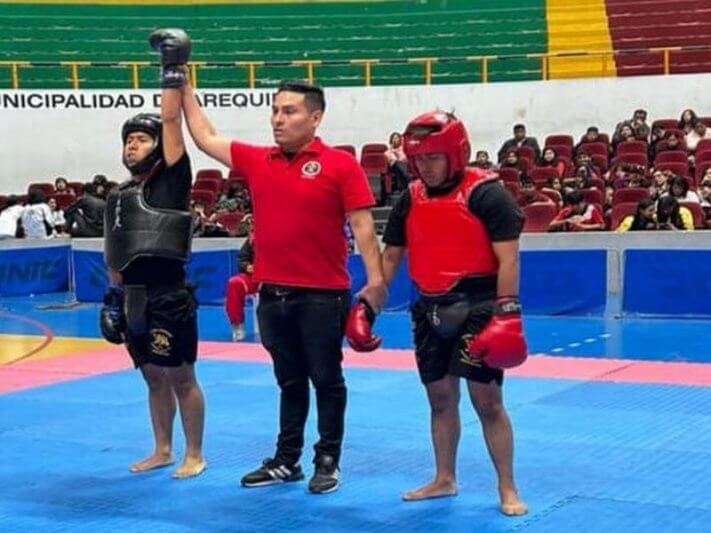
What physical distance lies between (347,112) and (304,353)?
634 inches

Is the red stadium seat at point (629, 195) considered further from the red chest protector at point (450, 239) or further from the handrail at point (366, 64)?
the red chest protector at point (450, 239)

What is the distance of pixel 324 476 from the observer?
17.1 ft

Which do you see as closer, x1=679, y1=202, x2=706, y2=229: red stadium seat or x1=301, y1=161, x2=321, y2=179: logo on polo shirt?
x1=301, y1=161, x2=321, y2=179: logo on polo shirt

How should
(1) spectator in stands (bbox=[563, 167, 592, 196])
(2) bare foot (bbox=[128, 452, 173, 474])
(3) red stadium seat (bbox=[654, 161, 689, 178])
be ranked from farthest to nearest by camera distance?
(3) red stadium seat (bbox=[654, 161, 689, 178]), (1) spectator in stands (bbox=[563, 167, 592, 196]), (2) bare foot (bbox=[128, 452, 173, 474])

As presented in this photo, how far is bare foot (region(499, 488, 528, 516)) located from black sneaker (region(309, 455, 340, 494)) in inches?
33.6

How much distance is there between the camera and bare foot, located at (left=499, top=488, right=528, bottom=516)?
15.5 ft

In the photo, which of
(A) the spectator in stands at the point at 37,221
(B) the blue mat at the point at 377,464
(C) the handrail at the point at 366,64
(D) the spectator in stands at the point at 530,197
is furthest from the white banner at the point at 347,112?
(B) the blue mat at the point at 377,464

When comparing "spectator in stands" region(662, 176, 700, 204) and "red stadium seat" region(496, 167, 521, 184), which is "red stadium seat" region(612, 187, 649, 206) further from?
"red stadium seat" region(496, 167, 521, 184)

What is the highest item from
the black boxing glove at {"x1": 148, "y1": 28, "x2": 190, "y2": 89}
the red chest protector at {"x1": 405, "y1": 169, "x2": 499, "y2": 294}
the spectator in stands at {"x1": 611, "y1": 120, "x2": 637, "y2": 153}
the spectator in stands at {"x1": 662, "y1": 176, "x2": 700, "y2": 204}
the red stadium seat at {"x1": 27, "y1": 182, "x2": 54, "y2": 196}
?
the black boxing glove at {"x1": 148, "y1": 28, "x2": 190, "y2": 89}

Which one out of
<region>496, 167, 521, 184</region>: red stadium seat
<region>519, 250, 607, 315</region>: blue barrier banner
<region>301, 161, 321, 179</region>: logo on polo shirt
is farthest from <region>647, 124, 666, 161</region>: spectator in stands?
<region>301, 161, 321, 179</region>: logo on polo shirt

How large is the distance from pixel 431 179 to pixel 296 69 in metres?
18.0

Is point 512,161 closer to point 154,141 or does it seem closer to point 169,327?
point 154,141

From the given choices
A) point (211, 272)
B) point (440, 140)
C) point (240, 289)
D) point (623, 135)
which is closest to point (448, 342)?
point (440, 140)

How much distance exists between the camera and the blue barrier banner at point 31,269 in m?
15.5
